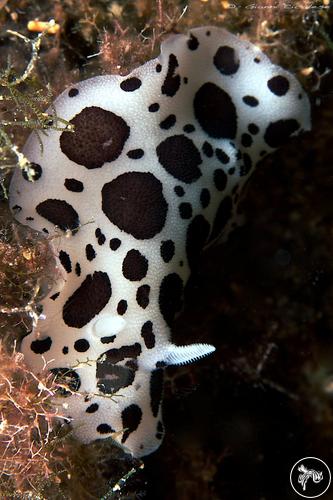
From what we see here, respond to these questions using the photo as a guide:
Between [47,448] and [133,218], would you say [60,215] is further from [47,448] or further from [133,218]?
[47,448]

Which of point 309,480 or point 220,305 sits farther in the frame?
point 220,305

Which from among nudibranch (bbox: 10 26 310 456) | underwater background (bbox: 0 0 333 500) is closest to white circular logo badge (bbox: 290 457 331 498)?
underwater background (bbox: 0 0 333 500)

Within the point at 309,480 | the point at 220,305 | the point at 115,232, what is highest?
the point at 115,232

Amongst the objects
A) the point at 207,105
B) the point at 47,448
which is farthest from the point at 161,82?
the point at 47,448

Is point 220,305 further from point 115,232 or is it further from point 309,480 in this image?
point 115,232

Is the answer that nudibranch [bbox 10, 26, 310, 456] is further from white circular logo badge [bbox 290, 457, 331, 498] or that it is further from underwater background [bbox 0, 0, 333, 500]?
white circular logo badge [bbox 290, 457, 331, 498]

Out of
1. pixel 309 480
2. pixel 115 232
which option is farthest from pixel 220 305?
pixel 115 232
